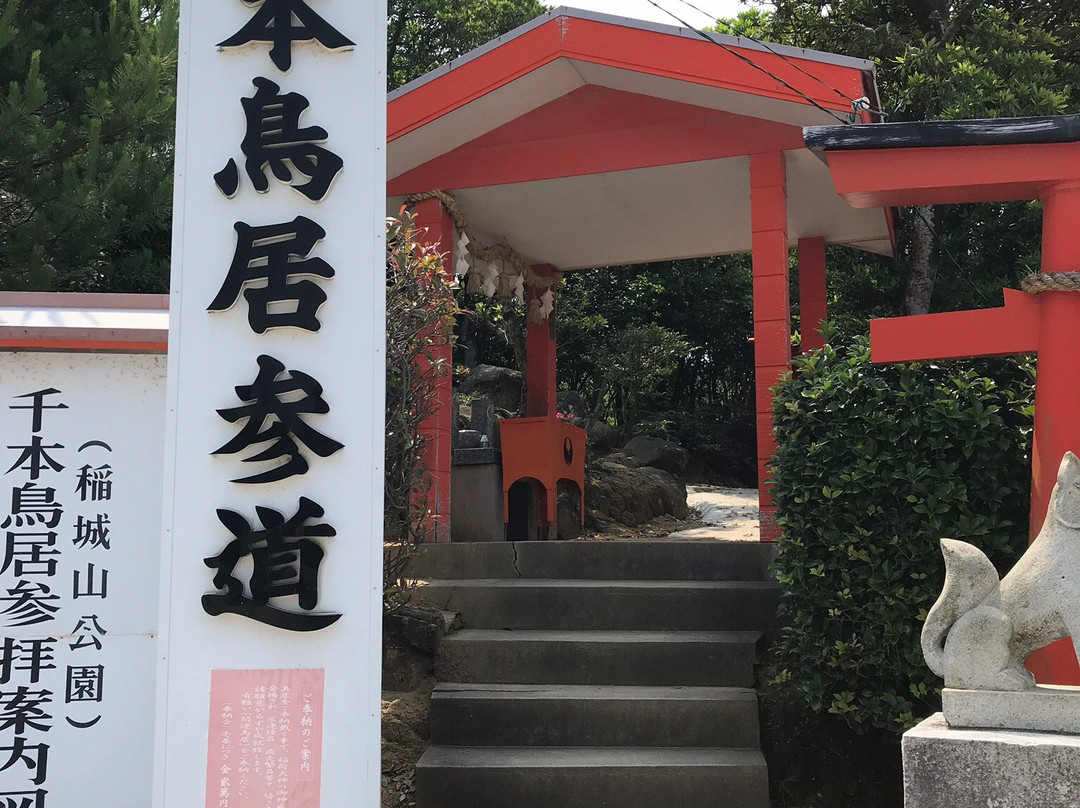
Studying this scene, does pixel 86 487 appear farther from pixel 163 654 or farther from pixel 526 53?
pixel 526 53

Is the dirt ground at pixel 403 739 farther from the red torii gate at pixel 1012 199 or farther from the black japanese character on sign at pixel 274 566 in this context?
the red torii gate at pixel 1012 199

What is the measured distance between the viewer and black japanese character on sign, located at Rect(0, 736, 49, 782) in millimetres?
3568

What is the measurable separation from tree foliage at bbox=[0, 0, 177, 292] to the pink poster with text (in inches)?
189

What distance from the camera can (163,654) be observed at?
10.9 ft

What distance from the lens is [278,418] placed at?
3.40 m

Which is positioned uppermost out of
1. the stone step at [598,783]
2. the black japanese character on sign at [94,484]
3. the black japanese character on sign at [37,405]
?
the black japanese character on sign at [37,405]

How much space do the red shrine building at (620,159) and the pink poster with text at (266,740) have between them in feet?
10.3

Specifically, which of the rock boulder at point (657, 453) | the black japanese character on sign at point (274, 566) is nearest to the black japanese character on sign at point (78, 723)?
the black japanese character on sign at point (274, 566)

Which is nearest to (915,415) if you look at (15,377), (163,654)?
(163,654)

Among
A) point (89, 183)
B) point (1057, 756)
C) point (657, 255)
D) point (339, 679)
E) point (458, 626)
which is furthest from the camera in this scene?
point (657, 255)

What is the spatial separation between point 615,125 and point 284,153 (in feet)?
13.0

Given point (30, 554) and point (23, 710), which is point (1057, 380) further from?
point (23, 710)

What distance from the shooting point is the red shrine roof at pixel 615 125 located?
243 inches

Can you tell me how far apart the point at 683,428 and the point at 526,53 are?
34.0 ft
